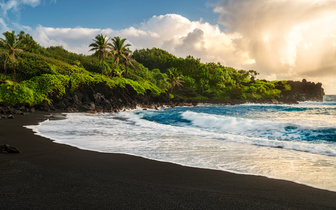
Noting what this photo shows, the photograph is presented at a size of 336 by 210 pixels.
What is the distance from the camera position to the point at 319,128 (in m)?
12.6

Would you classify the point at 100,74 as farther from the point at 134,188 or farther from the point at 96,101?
the point at 134,188

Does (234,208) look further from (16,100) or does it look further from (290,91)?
(290,91)

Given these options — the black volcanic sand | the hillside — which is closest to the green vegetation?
the hillside

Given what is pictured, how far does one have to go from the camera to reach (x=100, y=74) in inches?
1732

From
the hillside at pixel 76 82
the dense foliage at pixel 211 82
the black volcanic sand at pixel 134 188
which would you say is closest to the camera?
the black volcanic sand at pixel 134 188

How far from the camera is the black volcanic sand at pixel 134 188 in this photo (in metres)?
2.90

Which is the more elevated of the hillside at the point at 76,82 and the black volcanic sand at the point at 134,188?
the hillside at the point at 76,82

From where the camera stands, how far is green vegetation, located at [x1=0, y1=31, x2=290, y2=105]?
2725cm

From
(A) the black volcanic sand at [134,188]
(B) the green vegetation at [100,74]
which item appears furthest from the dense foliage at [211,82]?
(A) the black volcanic sand at [134,188]

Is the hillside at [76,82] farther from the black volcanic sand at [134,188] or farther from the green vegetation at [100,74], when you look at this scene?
the black volcanic sand at [134,188]

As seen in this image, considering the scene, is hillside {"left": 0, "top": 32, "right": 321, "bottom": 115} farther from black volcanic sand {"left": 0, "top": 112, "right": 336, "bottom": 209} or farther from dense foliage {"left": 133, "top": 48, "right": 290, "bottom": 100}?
black volcanic sand {"left": 0, "top": 112, "right": 336, "bottom": 209}

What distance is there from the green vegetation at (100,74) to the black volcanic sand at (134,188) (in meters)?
23.1

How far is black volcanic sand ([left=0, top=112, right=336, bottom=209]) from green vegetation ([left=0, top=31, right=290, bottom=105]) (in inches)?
910

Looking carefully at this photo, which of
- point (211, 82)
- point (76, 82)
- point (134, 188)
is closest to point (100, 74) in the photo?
point (76, 82)
